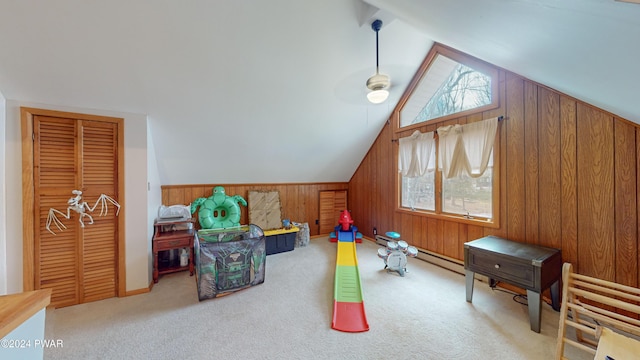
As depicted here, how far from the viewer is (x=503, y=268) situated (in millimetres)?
1982

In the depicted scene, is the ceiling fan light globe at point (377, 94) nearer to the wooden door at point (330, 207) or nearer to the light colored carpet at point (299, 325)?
the light colored carpet at point (299, 325)

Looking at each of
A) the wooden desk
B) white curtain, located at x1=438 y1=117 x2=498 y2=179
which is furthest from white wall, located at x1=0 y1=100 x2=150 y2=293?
white curtain, located at x1=438 y1=117 x2=498 y2=179

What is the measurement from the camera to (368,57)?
2719mm

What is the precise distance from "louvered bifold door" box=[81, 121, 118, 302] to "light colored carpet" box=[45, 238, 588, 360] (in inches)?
9.0

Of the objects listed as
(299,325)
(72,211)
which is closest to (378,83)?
(299,325)

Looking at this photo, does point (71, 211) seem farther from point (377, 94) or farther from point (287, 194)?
point (377, 94)

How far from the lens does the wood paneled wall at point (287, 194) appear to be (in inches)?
142

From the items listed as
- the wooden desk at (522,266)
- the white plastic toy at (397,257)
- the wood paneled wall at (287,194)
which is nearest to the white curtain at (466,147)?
the wooden desk at (522,266)

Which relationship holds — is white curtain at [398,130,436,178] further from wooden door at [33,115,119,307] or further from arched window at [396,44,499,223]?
wooden door at [33,115,119,307]

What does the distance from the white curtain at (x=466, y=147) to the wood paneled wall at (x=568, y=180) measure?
0.40 ft

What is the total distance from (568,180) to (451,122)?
1.34 meters

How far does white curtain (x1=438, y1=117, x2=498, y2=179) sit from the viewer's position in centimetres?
258

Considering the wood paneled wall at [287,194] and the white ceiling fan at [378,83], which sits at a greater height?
the white ceiling fan at [378,83]

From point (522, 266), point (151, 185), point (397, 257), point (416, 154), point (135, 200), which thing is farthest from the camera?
point (416, 154)
